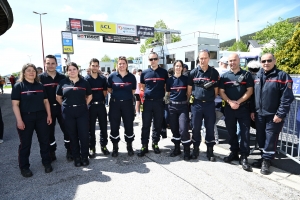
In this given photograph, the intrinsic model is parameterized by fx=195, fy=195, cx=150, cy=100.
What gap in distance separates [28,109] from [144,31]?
2444 cm

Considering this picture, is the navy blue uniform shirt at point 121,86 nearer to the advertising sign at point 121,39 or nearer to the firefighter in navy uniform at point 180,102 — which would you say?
the firefighter in navy uniform at point 180,102

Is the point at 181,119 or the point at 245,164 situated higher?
the point at 181,119

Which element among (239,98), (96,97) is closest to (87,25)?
(96,97)

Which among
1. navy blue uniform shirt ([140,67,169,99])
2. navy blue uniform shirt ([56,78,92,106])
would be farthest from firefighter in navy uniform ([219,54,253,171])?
navy blue uniform shirt ([56,78,92,106])

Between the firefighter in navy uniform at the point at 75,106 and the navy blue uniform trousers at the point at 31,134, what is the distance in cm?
36

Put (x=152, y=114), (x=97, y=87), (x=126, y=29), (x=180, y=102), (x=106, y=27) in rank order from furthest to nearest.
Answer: (x=126, y=29) < (x=106, y=27) < (x=152, y=114) < (x=97, y=87) < (x=180, y=102)

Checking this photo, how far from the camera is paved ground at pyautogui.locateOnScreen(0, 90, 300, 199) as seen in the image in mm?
2717

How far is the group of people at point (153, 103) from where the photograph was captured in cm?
320

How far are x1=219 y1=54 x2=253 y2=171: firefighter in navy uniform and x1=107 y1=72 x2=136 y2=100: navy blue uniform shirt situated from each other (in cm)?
178

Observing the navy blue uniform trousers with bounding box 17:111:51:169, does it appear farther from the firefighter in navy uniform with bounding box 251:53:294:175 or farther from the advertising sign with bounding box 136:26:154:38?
the advertising sign with bounding box 136:26:154:38

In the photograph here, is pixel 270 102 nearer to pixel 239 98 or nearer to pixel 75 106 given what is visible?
pixel 239 98

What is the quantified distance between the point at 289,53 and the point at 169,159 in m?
6.98

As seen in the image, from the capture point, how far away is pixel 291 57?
24.9 feet

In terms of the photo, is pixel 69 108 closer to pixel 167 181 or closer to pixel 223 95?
pixel 167 181
